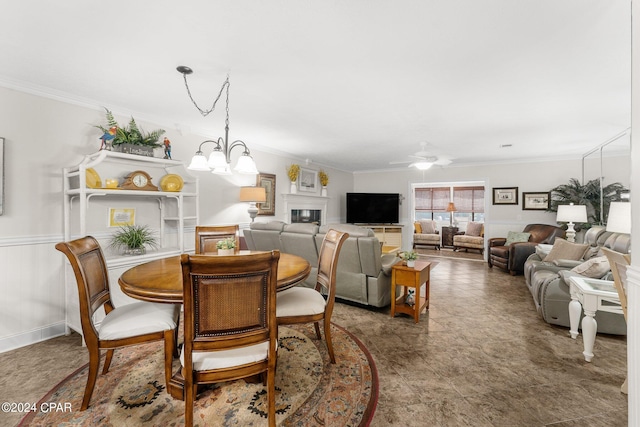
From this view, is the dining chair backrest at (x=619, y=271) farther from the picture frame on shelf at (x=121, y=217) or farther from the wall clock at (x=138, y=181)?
the picture frame on shelf at (x=121, y=217)

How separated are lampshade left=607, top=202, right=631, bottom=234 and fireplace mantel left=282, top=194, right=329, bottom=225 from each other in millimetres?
4514

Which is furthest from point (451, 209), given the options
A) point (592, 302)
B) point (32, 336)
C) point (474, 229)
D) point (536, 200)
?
point (32, 336)

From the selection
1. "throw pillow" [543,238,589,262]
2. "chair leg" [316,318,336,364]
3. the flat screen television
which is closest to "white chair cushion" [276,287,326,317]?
"chair leg" [316,318,336,364]

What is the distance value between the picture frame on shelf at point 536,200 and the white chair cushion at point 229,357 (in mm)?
6884

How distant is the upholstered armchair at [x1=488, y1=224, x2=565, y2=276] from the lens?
16.9ft

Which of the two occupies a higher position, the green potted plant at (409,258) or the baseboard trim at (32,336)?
the green potted plant at (409,258)

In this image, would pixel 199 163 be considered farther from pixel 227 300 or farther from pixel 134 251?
pixel 134 251

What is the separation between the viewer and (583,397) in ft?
6.22

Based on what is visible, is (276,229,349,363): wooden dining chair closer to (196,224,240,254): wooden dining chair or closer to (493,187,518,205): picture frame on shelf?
(196,224,240,254): wooden dining chair

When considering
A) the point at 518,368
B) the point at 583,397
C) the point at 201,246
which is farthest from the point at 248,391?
the point at 583,397

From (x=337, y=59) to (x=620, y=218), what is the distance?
111 inches

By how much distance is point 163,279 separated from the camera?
1.86 meters

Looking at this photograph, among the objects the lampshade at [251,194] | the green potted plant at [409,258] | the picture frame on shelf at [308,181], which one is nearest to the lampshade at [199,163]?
the lampshade at [251,194]

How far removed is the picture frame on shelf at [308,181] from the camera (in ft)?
20.4
